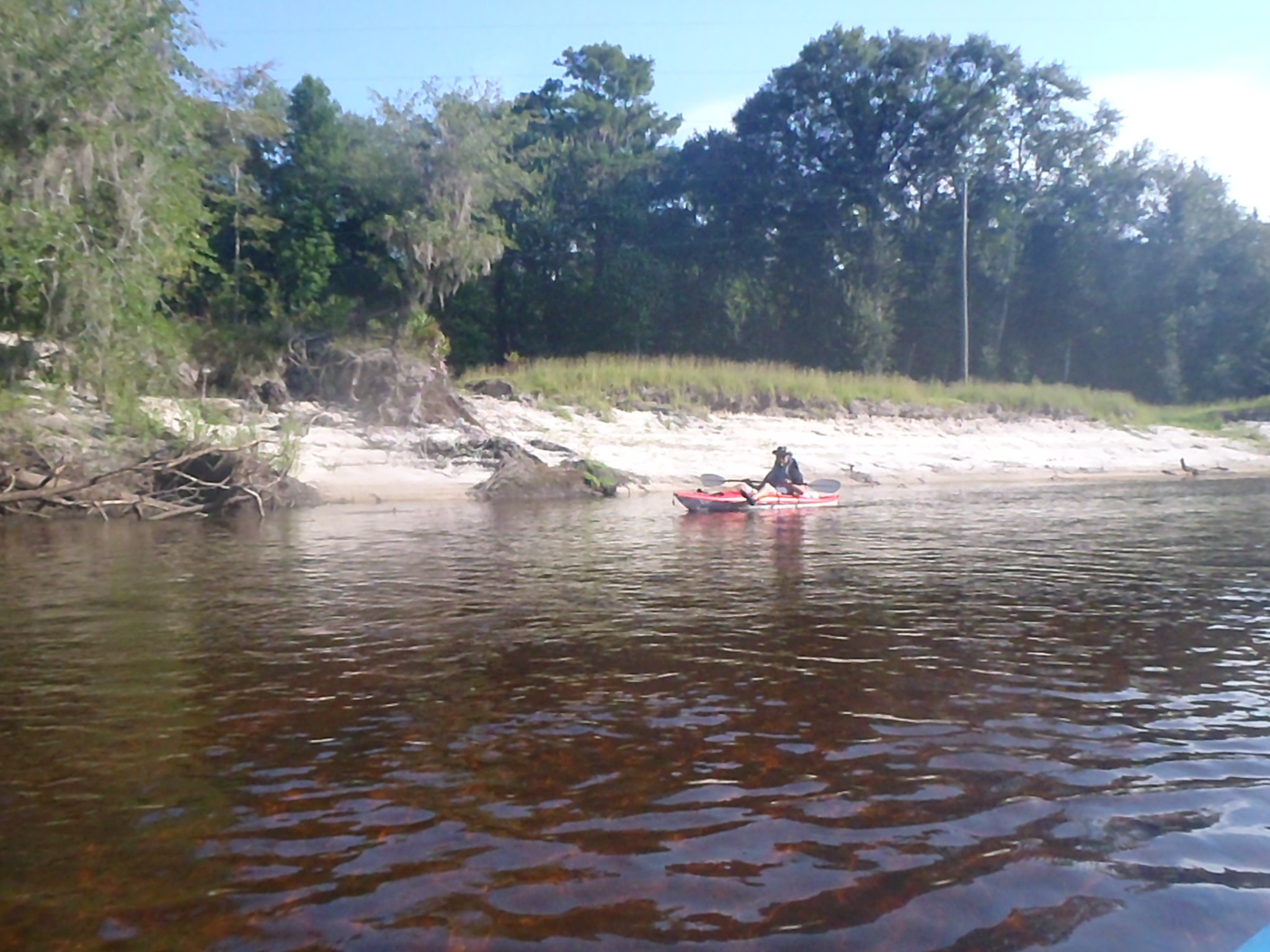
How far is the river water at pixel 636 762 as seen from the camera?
399 cm

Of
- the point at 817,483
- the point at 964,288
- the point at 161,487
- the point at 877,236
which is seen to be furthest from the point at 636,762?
the point at 877,236

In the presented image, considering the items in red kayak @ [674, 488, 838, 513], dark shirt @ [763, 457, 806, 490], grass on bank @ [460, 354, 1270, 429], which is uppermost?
grass on bank @ [460, 354, 1270, 429]

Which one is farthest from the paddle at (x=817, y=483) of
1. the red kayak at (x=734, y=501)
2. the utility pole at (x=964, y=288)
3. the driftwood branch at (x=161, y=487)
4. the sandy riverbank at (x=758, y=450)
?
the utility pole at (x=964, y=288)

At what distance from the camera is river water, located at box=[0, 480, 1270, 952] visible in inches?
157

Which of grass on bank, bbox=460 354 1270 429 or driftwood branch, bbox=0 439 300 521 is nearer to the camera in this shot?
driftwood branch, bbox=0 439 300 521

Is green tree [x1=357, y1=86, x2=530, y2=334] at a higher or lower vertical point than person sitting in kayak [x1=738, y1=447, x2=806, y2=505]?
higher

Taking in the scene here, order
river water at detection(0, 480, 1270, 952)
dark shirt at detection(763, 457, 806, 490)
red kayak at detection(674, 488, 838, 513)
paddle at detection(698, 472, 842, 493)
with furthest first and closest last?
paddle at detection(698, 472, 842, 493)
dark shirt at detection(763, 457, 806, 490)
red kayak at detection(674, 488, 838, 513)
river water at detection(0, 480, 1270, 952)

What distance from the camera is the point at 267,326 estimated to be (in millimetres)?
25500

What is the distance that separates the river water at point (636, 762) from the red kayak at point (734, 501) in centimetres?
692

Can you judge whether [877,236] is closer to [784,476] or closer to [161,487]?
[784,476]

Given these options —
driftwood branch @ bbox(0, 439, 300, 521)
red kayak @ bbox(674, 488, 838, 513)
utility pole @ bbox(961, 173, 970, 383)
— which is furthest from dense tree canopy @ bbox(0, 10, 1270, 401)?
red kayak @ bbox(674, 488, 838, 513)

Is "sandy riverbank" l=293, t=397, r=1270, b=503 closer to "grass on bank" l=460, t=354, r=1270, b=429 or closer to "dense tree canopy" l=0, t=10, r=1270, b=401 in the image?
"grass on bank" l=460, t=354, r=1270, b=429

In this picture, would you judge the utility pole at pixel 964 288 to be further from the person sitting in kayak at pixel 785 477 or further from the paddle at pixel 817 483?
the person sitting in kayak at pixel 785 477

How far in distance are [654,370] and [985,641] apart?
2061 cm
